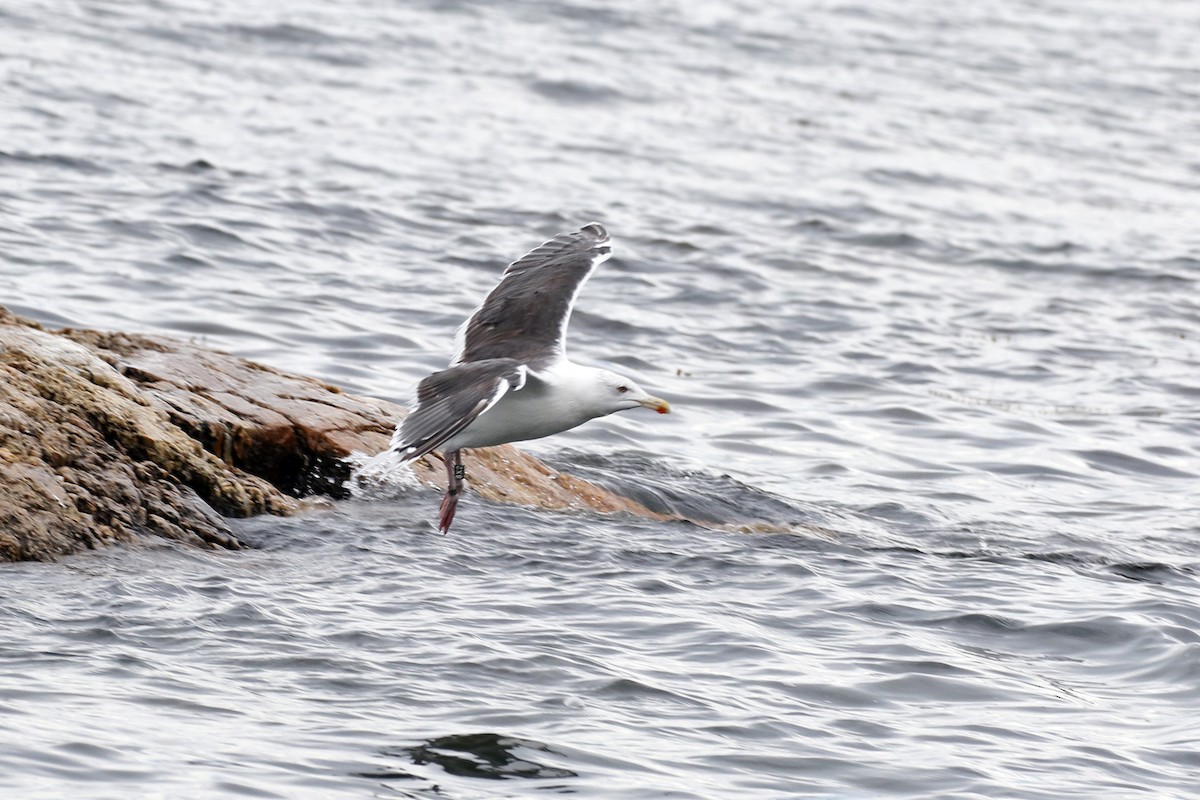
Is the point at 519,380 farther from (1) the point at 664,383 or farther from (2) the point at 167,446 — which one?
(1) the point at 664,383

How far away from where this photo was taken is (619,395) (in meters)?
8.79

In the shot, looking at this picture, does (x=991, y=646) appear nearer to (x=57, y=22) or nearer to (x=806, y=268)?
(x=806, y=268)

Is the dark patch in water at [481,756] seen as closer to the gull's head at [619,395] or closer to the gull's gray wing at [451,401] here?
the gull's gray wing at [451,401]

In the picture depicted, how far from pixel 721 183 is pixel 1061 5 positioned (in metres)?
18.7

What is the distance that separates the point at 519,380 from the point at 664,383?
5.45 metres

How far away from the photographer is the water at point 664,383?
21.0ft

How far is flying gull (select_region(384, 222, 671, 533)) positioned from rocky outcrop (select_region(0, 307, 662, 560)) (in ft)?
1.99

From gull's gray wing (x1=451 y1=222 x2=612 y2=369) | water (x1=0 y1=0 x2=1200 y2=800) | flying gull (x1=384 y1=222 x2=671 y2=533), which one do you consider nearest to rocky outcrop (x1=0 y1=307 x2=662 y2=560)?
water (x1=0 y1=0 x2=1200 y2=800)

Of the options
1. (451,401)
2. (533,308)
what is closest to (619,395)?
(533,308)

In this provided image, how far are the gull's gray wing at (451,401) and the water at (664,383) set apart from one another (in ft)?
2.64

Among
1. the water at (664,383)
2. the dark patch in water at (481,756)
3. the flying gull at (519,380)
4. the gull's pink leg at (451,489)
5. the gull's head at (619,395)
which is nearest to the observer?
the dark patch in water at (481,756)

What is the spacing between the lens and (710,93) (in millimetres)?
24250

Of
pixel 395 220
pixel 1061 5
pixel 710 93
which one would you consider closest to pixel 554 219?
pixel 395 220

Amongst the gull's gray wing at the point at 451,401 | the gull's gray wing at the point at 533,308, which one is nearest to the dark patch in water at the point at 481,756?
the gull's gray wing at the point at 451,401
